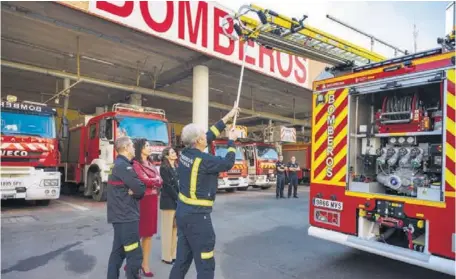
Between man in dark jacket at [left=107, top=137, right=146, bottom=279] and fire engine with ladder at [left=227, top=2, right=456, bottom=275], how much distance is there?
7.64ft

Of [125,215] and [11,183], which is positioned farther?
[11,183]

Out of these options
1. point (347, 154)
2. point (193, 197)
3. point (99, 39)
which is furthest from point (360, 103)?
point (99, 39)

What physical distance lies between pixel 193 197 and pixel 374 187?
2.54 metres

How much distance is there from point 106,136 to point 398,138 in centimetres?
797

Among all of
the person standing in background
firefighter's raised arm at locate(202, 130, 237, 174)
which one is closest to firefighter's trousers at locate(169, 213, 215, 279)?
firefighter's raised arm at locate(202, 130, 237, 174)

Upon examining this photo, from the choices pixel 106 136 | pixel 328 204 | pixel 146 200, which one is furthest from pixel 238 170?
pixel 146 200

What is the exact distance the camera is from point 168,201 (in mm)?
4566

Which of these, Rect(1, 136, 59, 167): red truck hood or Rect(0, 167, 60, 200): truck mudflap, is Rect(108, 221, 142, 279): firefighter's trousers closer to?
Rect(0, 167, 60, 200): truck mudflap

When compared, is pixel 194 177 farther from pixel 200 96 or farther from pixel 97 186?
pixel 200 96

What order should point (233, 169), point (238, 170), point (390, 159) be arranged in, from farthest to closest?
point (238, 170)
point (233, 169)
point (390, 159)

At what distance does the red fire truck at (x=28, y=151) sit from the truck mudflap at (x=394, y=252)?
7.14m

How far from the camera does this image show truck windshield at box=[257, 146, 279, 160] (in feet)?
54.3

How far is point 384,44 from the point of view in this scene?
7043 millimetres

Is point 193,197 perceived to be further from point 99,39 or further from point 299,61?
point 299,61
